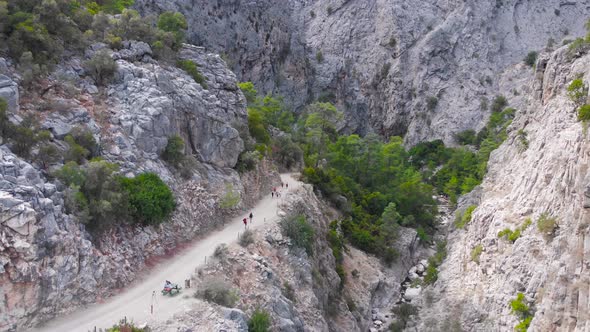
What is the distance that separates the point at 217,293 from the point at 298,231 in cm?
992

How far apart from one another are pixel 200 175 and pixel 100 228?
34.5 ft

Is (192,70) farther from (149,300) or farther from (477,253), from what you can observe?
(477,253)

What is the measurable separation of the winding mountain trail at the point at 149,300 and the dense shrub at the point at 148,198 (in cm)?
254

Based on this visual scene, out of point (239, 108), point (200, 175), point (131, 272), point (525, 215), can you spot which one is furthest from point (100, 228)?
point (525, 215)

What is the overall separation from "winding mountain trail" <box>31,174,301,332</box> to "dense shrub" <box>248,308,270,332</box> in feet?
9.78

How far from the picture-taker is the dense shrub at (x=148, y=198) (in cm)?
2981

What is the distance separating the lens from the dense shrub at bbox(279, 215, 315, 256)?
34.5 meters

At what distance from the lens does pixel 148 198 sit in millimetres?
30047

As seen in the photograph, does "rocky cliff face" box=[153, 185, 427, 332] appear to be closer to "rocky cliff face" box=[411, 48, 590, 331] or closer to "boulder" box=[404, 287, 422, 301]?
"boulder" box=[404, 287, 422, 301]

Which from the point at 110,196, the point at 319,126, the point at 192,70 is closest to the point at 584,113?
the point at 192,70

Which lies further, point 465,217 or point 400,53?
point 400,53

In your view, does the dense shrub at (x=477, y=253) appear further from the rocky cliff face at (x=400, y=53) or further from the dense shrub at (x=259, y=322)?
the rocky cliff face at (x=400, y=53)

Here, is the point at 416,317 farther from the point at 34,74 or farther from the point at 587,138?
the point at 34,74

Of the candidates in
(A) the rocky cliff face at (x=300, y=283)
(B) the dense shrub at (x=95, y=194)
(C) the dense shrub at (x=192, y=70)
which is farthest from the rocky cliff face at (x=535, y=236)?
(C) the dense shrub at (x=192, y=70)
